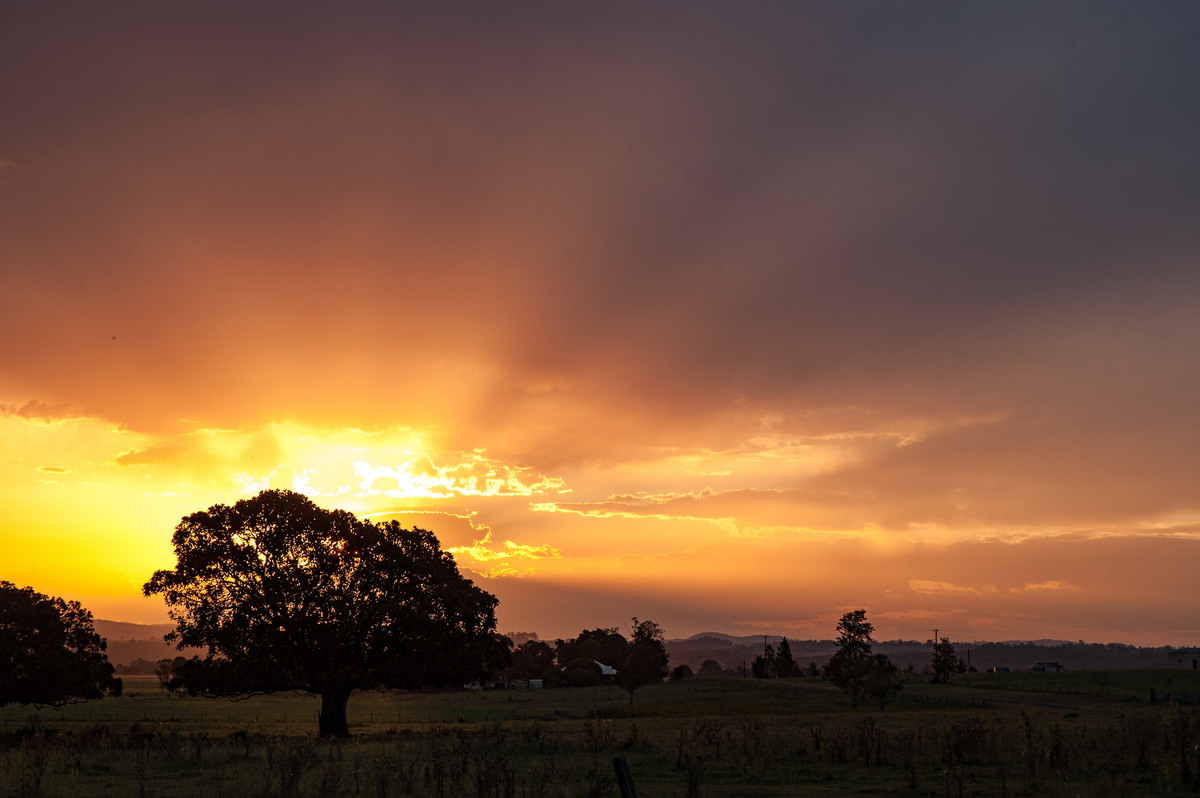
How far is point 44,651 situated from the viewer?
5650 centimetres

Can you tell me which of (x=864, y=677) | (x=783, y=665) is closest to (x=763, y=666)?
(x=783, y=665)

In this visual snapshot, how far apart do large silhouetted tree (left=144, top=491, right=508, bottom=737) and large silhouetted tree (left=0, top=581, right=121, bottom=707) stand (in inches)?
439

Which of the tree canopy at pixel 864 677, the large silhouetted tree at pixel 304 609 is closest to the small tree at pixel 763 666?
the tree canopy at pixel 864 677

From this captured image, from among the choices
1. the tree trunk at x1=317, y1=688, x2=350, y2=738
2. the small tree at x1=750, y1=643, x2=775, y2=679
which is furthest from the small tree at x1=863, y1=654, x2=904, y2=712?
the small tree at x1=750, y1=643, x2=775, y2=679

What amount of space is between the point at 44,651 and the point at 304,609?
61.7 feet

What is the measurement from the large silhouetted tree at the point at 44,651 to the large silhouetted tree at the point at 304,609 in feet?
36.6

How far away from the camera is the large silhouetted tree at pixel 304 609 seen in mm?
49719

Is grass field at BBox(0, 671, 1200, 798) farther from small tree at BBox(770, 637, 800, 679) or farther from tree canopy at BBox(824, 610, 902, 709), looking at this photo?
small tree at BBox(770, 637, 800, 679)

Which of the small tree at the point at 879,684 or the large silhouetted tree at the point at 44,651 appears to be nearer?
the large silhouetted tree at the point at 44,651

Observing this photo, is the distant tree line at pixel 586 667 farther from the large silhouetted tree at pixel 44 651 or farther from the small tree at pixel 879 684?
the large silhouetted tree at pixel 44 651

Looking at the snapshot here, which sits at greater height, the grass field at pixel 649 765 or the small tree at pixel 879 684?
the grass field at pixel 649 765

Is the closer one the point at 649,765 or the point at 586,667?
the point at 649,765

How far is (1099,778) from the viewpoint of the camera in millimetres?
24766

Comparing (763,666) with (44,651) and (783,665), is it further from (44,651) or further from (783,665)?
(44,651)
